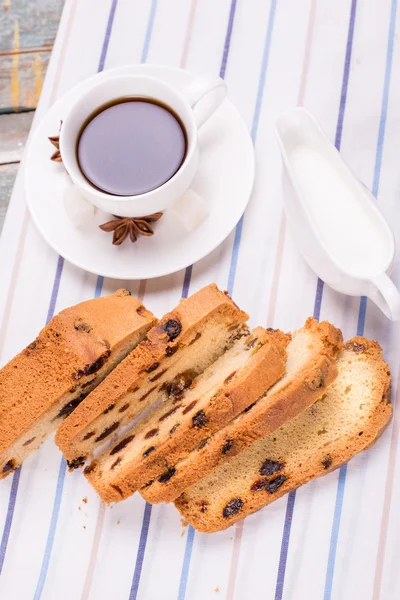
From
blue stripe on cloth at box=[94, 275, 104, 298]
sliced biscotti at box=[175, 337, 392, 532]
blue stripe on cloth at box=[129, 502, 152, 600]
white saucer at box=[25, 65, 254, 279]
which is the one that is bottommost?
blue stripe on cloth at box=[129, 502, 152, 600]

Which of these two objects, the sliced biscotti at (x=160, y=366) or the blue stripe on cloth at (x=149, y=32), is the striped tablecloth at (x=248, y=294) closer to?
the blue stripe on cloth at (x=149, y=32)

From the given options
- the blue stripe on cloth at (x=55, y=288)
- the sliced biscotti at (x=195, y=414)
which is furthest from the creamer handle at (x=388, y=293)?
the blue stripe on cloth at (x=55, y=288)

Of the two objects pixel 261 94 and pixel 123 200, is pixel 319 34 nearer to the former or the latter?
pixel 261 94

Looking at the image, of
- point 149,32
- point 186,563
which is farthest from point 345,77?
point 186,563

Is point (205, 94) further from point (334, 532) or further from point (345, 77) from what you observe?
point (334, 532)

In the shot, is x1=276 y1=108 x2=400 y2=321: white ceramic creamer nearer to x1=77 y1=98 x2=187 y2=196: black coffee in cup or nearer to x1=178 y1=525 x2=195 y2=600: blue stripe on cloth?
x1=77 y1=98 x2=187 y2=196: black coffee in cup

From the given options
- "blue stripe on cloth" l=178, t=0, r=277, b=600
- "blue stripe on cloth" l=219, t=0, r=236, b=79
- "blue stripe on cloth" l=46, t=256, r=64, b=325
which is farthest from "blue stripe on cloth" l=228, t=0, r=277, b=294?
"blue stripe on cloth" l=46, t=256, r=64, b=325

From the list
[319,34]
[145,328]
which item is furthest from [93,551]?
[319,34]
